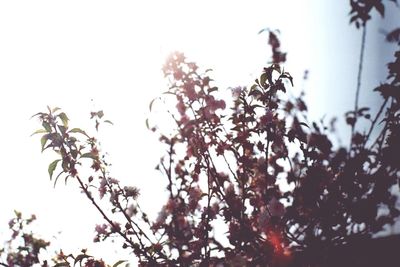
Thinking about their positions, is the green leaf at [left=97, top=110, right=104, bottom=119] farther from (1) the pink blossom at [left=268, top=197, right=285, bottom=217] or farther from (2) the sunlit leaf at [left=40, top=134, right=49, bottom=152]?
(1) the pink blossom at [left=268, top=197, right=285, bottom=217]

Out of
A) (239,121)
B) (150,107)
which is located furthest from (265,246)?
(150,107)

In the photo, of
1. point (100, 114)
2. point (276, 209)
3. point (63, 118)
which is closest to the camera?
point (276, 209)

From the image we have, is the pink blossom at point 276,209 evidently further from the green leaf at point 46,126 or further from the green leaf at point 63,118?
the green leaf at point 46,126

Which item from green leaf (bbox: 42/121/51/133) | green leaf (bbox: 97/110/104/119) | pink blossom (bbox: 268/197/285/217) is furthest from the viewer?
green leaf (bbox: 97/110/104/119)

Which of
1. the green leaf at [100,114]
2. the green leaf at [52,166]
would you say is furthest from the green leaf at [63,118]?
the green leaf at [100,114]

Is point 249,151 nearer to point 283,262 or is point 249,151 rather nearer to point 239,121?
point 239,121

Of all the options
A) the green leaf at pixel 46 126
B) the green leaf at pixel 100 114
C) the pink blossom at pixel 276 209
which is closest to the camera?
the pink blossom at pixel 276 209

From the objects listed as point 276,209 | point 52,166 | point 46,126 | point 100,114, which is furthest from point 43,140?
point 276,209

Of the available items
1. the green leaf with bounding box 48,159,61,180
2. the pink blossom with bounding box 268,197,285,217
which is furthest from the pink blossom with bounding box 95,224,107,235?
the pink blossom with bounding box 268,197,285,217

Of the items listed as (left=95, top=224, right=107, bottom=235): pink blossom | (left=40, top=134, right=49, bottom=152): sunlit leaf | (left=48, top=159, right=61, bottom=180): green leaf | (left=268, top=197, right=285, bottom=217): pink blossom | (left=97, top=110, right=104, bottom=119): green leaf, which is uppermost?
(left=97, top=110, right=104, bottom=119): green leaf

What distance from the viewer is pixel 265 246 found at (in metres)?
3.70

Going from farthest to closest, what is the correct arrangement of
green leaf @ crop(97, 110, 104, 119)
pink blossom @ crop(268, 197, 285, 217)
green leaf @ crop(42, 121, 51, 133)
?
green leaf @ crop(97, 110, 104, 119)
green leaf @ crop(42, 121, 51, 133)
pink blossom @ crop(268, 197, 285, 217)

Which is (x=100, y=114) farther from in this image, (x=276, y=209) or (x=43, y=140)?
(x=276, y=209)

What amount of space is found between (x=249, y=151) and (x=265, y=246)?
1.21m
